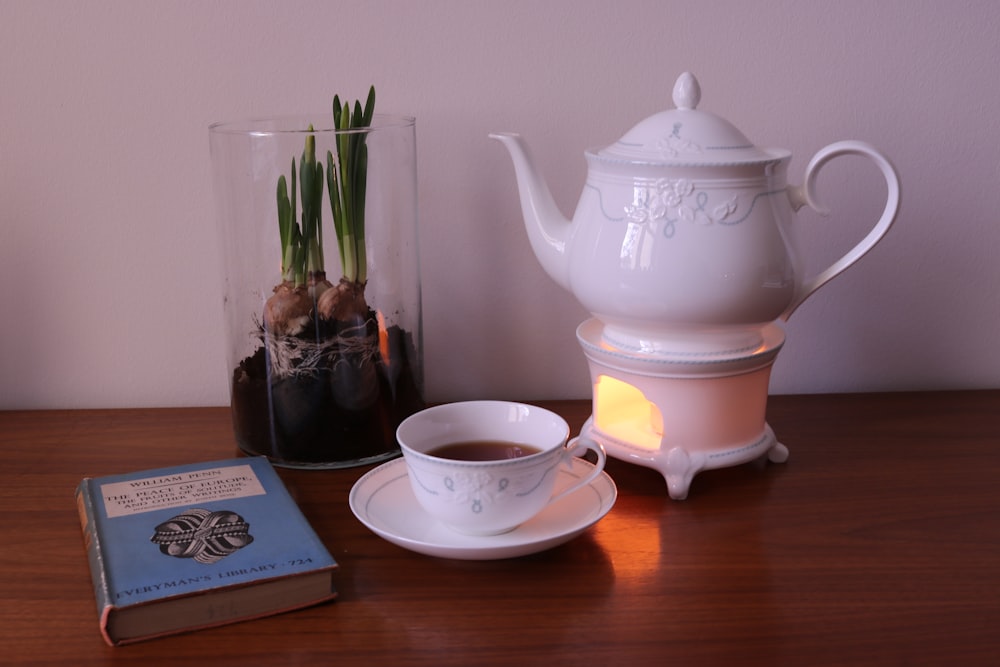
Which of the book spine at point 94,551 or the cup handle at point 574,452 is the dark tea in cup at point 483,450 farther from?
the book spine at point 94,551

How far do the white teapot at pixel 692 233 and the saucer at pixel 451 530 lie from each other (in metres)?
0.13

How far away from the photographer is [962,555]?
27.0 inches

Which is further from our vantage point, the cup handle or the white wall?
the white wall

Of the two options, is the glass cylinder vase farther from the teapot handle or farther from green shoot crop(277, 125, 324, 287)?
the teapot handle

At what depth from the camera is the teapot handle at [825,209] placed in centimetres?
76

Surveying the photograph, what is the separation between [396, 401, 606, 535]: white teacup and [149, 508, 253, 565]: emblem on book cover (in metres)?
0.13

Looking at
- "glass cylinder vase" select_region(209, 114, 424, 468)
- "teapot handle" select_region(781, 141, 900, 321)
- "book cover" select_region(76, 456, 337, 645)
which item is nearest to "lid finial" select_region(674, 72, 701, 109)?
"teapot handle" select_region(781, 141, 900, 321)

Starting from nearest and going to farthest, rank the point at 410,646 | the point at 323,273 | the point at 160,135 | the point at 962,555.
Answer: the point at 410,646 < the point at 962,555 < the point at 323,273 < the point at 160,135

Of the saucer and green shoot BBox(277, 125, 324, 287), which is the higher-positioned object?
green shoot BBox(277, 125, 324, 287)

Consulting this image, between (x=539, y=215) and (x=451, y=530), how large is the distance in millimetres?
292

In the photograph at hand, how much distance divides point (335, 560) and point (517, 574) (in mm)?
124

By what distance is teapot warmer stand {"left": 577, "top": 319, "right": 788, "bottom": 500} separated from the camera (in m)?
0.78

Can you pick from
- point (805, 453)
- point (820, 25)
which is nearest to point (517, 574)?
point (805, 453)

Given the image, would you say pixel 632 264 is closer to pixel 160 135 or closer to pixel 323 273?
pixel 323 273
